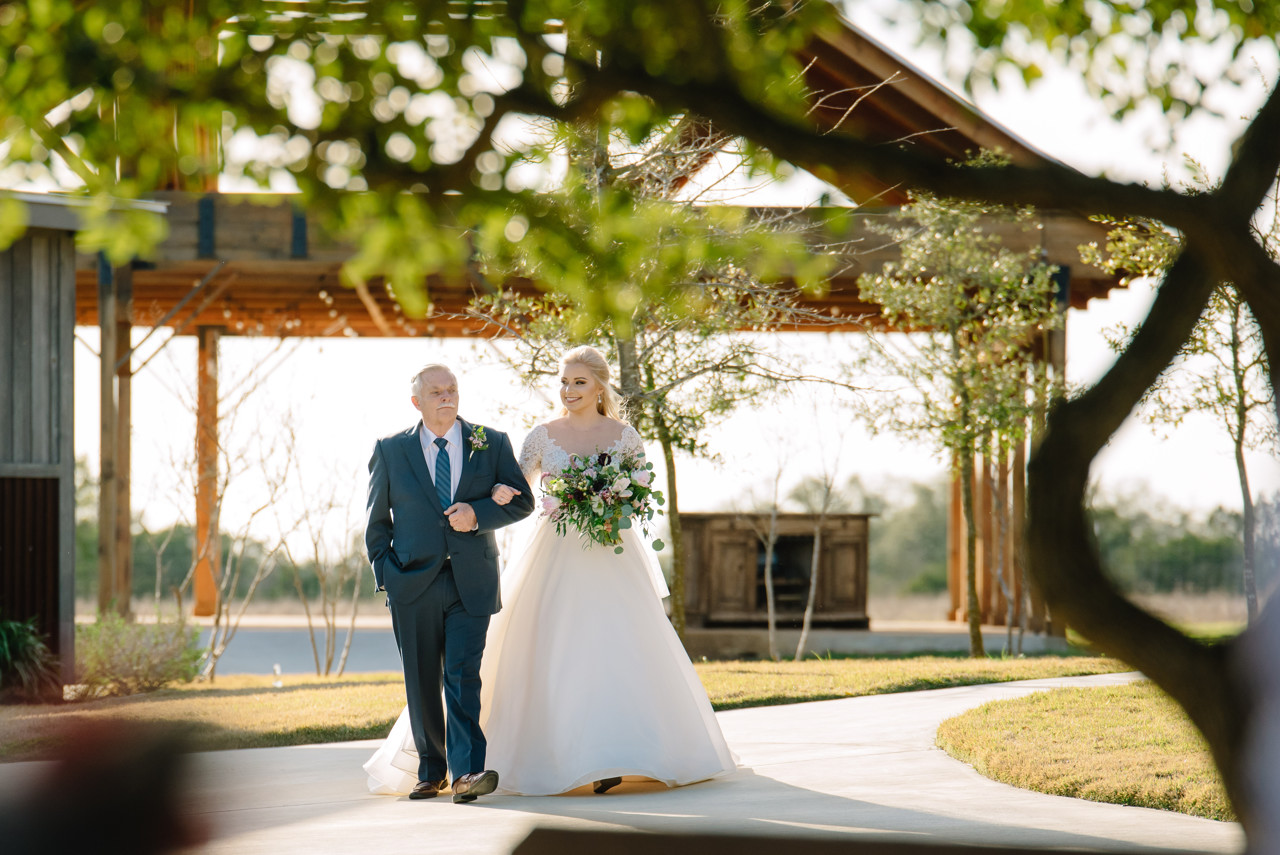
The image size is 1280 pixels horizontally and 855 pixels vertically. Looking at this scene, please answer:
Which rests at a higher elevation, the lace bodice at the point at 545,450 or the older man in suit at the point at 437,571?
the lace bodice at the point at 545,450

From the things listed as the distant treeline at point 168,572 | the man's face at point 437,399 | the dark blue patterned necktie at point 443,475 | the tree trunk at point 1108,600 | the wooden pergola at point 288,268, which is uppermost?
the wooden pergola at point 288,268

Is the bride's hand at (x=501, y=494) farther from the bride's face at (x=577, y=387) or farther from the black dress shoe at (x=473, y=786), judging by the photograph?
the black dress shoe at (x=473, y=786)

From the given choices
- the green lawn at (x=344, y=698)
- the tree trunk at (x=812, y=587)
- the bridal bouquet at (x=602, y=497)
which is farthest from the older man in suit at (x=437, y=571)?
the tree trunk at (x=812, y=587)

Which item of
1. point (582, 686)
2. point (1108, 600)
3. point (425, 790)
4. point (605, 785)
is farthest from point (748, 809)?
point (1108, 600)

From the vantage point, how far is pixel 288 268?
50.9 feet

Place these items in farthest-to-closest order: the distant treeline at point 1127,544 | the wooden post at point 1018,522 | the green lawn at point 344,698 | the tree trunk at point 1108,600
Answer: the distant treeline at point 1127,544
the wooden post at point 1018,522
the green lawn at point 344,698
the tree trunk at point 1108,600

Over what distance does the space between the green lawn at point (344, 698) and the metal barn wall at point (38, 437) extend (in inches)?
45.5

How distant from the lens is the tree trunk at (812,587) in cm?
1567

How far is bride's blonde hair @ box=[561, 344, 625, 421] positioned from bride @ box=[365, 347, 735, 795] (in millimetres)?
744

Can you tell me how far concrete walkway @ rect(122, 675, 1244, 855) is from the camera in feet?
15.6

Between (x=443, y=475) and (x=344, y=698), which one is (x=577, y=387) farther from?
(x=344, y=698)

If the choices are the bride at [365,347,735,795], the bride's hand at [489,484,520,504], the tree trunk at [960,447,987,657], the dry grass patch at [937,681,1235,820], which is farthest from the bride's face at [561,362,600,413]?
the tree trunk at [960,447,987,657]

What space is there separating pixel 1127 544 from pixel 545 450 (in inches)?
1288

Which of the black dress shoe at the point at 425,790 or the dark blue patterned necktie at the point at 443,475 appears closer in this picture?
the black dress shoe at the point at 425,790
